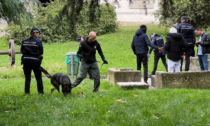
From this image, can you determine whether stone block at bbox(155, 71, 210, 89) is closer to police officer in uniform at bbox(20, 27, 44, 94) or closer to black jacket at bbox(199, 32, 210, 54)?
black jacket at bbox(199, 32, 210, 54)

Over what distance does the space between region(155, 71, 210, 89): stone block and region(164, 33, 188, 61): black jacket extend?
0.53 meters

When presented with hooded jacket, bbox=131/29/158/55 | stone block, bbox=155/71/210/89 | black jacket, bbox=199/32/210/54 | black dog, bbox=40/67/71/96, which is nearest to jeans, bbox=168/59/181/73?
stone block, bbox=155/71/210/89

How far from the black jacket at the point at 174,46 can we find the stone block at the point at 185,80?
53 cm

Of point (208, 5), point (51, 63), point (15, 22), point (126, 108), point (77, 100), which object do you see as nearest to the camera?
point (208, 5)

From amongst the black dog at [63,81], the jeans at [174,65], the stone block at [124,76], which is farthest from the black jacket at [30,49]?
the jeans at [174,65]

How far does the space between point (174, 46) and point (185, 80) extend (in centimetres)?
100

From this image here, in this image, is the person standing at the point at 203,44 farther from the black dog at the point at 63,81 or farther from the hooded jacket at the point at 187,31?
the black dog at the point at 63,81

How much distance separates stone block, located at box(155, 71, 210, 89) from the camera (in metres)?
10.0

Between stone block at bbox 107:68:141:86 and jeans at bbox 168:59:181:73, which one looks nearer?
jeans at bbox 168:59:181:73

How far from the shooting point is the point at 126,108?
7.63m

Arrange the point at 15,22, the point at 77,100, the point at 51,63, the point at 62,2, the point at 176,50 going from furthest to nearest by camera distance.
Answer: the point at 51,63 → the point at 176,50 → the point at 77,100 → the point at 15,22 → the point at 62,2

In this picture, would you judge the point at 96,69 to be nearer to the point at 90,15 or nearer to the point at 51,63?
the point at 90,15

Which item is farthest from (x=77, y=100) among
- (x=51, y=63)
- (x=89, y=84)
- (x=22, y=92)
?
(x=51, y=63)

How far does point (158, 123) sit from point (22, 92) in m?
4.31
